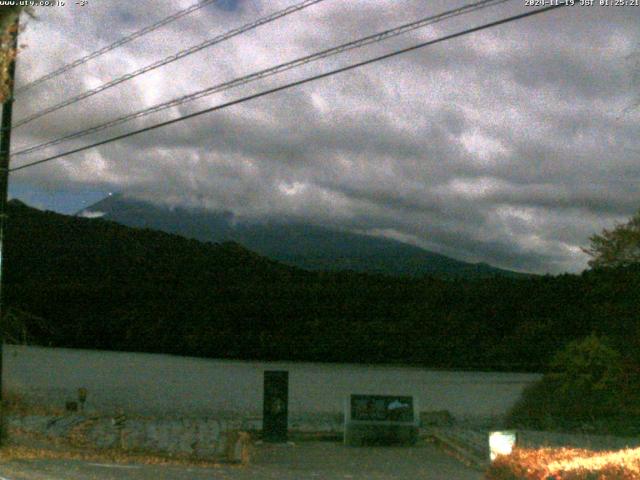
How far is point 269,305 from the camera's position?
34062 mm

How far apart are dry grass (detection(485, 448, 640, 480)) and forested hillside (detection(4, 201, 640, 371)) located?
1779cm

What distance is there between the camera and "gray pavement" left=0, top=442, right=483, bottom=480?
1114cm

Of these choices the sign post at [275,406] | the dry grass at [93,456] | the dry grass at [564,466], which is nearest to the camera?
the dry grass at [564,466]

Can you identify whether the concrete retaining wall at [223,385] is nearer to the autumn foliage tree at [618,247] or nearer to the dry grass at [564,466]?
the autumn foliage tree at [618,247]

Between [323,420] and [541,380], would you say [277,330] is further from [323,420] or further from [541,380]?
[541,380]

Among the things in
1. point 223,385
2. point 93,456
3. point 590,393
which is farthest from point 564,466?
point 223,385

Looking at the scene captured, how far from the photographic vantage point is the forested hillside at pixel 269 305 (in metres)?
29.2

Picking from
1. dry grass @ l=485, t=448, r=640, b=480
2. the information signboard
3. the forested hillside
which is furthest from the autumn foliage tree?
dry grass @ l=485, t=448, r=640, b=480

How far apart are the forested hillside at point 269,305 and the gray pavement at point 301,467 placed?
29.5 ft

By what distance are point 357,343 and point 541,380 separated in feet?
26.0

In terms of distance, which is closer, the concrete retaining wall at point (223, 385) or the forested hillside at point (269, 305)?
the concrete retaining wall at point (223, 385)

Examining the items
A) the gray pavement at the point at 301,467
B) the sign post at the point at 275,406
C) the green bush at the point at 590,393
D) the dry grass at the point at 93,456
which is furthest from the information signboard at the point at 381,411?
the dry grass at the point at 93,456

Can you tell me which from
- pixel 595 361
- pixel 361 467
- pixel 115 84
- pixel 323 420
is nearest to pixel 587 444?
pixel 595 361

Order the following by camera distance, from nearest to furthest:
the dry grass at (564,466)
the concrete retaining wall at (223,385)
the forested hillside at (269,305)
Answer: the dry grass at (564,466) < the concrete retaining wall at (223,385) < the forested hillside at (269,305)
